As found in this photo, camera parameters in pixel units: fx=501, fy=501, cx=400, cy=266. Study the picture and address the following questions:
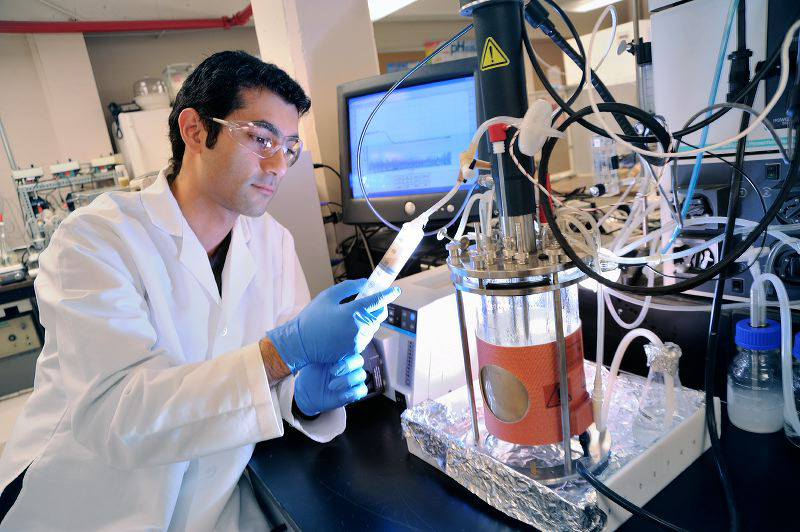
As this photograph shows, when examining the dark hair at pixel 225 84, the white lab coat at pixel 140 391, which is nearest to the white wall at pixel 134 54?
the dark hair at pixel 225 84

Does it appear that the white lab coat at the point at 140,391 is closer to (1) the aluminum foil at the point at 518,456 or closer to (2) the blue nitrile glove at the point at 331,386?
(2) the blue nitrile glove at the point at 331,386

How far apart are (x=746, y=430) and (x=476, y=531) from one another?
46 cm

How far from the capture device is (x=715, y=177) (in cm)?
86

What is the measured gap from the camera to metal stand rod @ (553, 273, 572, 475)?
63 centimetres

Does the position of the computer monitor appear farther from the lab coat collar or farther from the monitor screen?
the lab coat collar

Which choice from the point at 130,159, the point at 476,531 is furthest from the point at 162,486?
the point at 130,159

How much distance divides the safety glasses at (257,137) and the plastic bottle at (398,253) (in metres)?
0.50

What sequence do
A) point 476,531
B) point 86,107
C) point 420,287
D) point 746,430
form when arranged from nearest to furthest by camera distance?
point 476,531
point 746,430
point 420,287
point 86,107

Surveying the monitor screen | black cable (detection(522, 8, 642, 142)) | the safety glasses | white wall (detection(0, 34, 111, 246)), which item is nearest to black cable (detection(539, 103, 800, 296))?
black cable (detection(522, 8, 642, 142))

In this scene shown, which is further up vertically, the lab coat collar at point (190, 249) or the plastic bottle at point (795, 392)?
the lab coat collar at point (190, 249)

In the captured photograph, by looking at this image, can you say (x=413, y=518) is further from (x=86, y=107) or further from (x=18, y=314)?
(x=86, y=107)

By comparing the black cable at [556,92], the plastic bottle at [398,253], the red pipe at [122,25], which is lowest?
the plastic bottle at [398,253]

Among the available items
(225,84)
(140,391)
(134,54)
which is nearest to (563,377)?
(140,391)

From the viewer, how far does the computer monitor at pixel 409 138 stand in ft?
4.83
